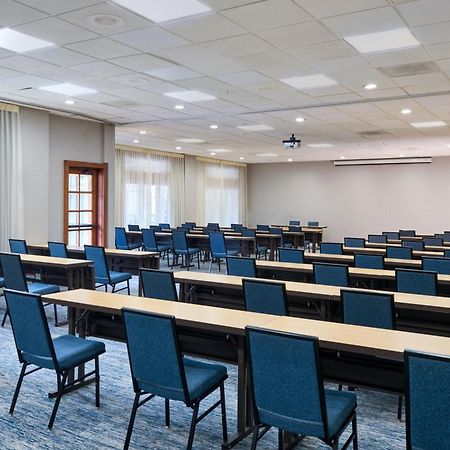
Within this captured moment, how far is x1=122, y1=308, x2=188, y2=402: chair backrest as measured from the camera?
2678 millimetres

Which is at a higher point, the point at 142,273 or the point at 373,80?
the point at 373,80

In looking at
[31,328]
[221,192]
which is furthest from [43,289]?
[221,192]

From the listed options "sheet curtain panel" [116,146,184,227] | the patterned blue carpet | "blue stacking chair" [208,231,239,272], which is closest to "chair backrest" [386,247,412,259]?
the patterned blue carpet

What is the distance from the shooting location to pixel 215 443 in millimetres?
3094

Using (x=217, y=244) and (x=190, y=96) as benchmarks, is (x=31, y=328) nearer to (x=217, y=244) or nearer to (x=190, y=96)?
(x=190, y=96)

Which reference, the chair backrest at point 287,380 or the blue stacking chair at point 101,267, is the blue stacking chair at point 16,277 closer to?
the blue stacking chair at point 101,267

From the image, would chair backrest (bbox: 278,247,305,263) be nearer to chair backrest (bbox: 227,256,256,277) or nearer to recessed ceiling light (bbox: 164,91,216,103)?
chair backrest (bbox: 227,256,256,277)

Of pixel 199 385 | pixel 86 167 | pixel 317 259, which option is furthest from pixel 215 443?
pixel 86 167

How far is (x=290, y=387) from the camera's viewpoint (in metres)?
2.35

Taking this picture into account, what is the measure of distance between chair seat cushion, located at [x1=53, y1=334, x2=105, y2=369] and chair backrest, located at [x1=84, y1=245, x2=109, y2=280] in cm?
311

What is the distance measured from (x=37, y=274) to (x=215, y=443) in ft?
16.3

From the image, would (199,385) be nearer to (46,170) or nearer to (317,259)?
(317,259)

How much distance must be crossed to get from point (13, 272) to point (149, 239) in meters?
5.57

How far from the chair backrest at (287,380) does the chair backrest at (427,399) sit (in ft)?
1.27
